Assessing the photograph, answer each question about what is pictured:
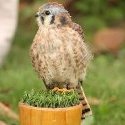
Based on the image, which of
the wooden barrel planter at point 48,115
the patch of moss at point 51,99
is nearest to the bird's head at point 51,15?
the patch of moss at point 51,99

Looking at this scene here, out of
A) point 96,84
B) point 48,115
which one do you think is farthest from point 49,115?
point 96,84

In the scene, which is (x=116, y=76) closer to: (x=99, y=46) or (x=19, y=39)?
(x=99, y=46)

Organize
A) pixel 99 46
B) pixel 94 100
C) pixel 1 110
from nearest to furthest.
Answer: pixel 1 110
pixel 94 100
pixel 99 46

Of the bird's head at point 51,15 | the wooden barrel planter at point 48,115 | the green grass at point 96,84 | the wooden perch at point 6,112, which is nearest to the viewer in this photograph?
the wooden barrel planter at point 48,115

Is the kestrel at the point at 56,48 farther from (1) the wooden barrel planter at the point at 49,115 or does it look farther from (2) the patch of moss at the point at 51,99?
(1) the wooden barrel planter at the point at 49,115

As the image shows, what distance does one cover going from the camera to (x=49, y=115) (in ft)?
14.7

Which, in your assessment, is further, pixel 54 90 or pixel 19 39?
pixel 19 39

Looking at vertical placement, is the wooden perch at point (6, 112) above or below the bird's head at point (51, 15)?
below

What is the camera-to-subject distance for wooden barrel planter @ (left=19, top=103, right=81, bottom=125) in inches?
176

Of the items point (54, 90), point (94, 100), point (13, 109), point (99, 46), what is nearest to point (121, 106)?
point (94, 100)

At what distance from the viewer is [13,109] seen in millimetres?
6730

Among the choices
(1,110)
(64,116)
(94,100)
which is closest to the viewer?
(64,116)

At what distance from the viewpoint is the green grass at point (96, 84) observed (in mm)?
6617

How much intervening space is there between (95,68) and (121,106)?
5.49 ft
